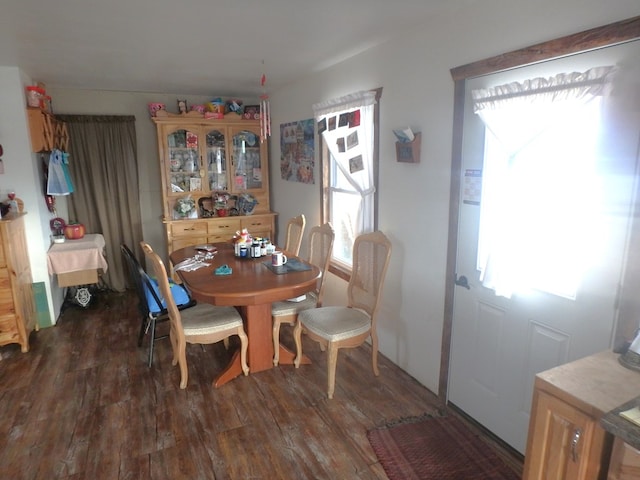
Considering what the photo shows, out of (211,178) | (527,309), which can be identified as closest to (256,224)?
(211,178)

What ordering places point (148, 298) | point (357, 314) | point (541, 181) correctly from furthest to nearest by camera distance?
point (148, 298)
point (357, 314)
point (541, 181)

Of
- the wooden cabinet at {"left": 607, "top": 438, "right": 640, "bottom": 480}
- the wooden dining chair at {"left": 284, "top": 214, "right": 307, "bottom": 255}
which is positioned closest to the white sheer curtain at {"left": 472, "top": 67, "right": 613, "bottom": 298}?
the wooden cabinet at {"left": 607, "top": 438, "right": 640, "bottom": 480}

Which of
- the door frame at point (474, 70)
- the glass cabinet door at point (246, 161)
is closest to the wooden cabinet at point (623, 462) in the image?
the door frame at point (474, 70)

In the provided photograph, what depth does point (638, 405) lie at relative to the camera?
111cm

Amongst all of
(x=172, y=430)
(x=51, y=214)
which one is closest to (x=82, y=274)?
(x=51, y=214)

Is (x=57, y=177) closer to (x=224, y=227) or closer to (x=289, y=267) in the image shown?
(x=224, y=227)

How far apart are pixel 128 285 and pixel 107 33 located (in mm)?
3220

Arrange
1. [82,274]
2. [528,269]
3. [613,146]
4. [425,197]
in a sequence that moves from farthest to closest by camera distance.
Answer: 1. [82,274]
2. [425,197]
3. [528,269]
4. [613,146]

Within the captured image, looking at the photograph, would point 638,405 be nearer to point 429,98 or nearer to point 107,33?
point 429,98

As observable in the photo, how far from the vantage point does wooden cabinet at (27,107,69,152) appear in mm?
3504

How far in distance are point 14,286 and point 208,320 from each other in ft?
5.50

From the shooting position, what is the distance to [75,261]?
150 inches

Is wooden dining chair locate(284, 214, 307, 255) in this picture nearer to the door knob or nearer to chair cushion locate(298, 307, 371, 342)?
chair cushion locate(298, 307, 371, 342)

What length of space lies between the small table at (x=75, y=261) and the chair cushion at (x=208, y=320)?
1592 millimetres
